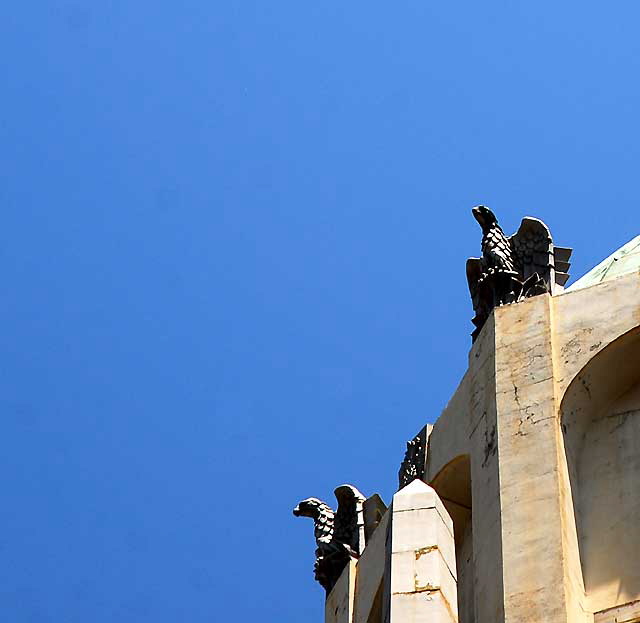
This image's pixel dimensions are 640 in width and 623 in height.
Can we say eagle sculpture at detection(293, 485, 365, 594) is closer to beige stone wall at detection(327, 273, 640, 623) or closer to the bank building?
the bank building

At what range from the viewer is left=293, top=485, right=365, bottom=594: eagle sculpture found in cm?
3278

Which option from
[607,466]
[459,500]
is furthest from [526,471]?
Result: [459,500]

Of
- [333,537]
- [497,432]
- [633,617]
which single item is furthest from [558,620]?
[333,537]

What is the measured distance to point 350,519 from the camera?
3309cm

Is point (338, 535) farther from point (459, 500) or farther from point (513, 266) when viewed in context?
point (513, 266)

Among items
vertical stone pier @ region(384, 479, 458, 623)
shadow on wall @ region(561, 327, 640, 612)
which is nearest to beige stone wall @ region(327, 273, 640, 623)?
shadow on wall @ region(561, 327, 640, 612)

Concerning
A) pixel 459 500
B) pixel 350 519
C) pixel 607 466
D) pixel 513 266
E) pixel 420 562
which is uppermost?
pixel 513 266

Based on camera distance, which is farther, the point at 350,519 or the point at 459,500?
the point at 350,519

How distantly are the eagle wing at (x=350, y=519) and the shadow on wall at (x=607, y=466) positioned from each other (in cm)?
453

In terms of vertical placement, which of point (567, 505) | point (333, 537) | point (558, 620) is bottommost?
point (558, 620)

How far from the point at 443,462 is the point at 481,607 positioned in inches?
145

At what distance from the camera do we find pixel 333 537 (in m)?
33.1

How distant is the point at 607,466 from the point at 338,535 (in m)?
5.14

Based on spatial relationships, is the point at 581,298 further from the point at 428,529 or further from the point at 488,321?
the point at 428,529
